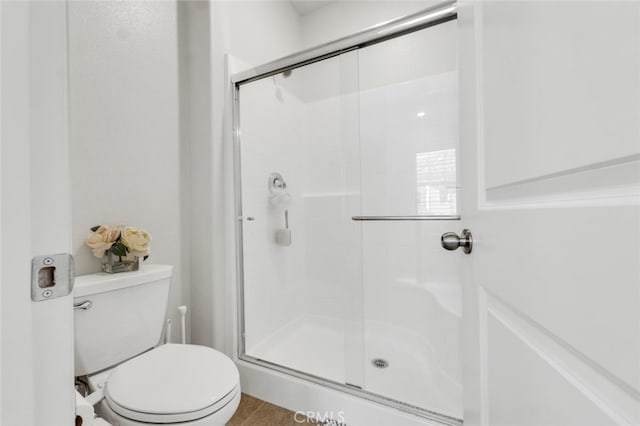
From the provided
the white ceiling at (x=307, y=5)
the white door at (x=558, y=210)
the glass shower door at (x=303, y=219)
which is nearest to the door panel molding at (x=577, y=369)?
the white door at (x=558, y=210)

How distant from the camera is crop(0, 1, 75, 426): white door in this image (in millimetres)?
266

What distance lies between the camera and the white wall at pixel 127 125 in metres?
1.15

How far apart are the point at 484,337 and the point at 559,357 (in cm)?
26

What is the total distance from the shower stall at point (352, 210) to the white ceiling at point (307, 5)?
0.62m

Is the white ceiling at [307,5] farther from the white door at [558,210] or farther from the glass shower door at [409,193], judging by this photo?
the white door at [558,210]

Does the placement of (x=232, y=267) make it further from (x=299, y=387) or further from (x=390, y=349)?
(x=390, y=349)

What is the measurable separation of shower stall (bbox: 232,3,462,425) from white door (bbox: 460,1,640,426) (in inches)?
44.0

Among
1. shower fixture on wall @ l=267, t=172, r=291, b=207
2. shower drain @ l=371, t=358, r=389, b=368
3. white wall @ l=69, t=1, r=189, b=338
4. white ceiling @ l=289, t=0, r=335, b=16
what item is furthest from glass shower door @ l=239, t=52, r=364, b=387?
white ceiling @ l=289, t=0, r=335, b=16

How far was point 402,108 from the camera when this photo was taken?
1938 millimetres

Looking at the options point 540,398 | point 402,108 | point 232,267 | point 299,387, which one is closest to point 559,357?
point 540,398

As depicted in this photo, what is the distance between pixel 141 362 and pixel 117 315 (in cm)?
19

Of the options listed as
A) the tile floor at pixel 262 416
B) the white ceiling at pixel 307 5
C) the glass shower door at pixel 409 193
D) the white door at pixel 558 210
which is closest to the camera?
the white door at pixel 558 210

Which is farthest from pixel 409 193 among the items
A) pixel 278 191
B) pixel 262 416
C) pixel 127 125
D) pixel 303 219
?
pixel 127 125

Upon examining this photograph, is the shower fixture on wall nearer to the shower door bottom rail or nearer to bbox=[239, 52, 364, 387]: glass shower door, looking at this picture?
bbox=[239, 52, 364, 387]: glass shower door
